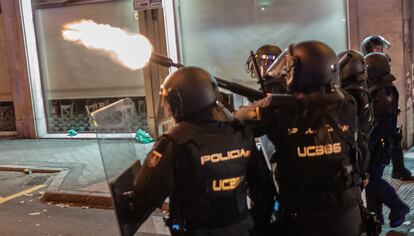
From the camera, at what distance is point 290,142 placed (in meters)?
3.33

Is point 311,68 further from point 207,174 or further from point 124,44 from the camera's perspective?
point 124,44

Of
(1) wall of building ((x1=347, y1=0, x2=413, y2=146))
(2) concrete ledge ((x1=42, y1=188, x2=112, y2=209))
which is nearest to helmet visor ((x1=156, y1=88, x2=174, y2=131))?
(2) concrete ledge ((x1=42, y1=188, x2=112, y2=209))

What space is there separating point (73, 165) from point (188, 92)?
23.2 ft

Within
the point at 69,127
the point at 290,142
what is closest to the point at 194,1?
the point at 69,127

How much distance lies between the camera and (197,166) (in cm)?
294

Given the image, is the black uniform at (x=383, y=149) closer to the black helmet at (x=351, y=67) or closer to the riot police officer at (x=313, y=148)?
the black helmet at (x=351, y=67)

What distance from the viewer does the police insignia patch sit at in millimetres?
2891

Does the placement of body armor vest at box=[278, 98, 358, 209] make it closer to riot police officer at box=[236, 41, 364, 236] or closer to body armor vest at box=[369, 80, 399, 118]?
riot police officer at box=[236, 41, 364, 236]

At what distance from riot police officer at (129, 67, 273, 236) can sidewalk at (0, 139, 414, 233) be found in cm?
62

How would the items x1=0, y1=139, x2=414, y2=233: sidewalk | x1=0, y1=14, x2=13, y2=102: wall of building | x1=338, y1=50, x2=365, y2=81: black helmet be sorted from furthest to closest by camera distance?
1. x1=0, y1=14, x2=13, y2=102: wall of building
2. x1=0, y1=139, x2=414, y2=233: sidewalk
3. x1=338, y1=50, x2=365, y2=81: black helmet

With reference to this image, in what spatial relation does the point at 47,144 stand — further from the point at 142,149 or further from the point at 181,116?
the point at 181,116

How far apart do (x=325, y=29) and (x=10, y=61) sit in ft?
23.3

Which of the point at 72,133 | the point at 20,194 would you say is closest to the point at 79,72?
the point at 72,133

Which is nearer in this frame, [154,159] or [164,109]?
[154,159]
